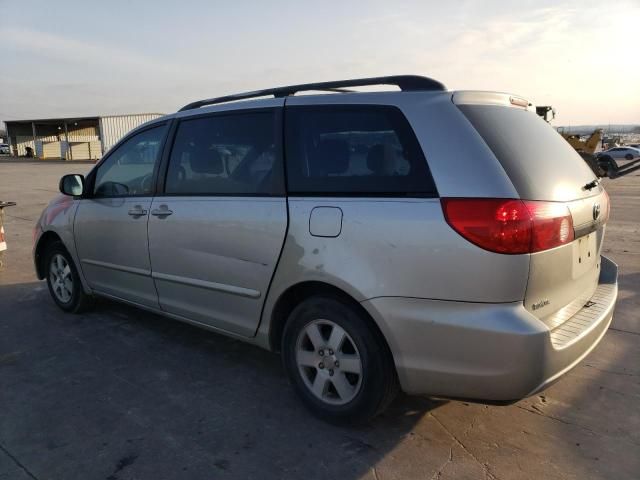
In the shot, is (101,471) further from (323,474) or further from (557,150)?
(557,150)

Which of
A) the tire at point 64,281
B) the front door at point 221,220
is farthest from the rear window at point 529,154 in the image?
the tire at point 64,281

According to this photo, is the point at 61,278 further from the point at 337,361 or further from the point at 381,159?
the point at 381,159

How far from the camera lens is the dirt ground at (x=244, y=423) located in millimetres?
2465

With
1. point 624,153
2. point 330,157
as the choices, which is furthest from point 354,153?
point 624,153

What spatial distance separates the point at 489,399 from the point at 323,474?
855mm

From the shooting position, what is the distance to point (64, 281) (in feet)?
15.6

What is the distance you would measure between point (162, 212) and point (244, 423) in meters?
1.58

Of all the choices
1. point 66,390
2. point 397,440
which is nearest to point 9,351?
point 66,390

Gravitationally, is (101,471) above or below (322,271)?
below

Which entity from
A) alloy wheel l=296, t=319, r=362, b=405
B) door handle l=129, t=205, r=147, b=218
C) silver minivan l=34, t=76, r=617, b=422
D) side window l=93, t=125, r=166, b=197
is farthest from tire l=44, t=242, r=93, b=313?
alloy wheel l=296, t=319, r=362, b=405

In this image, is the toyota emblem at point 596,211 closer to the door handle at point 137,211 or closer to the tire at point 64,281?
the door handle at point 137,211

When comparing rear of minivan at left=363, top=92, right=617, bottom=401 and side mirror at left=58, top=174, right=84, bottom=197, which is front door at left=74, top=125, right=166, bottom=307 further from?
rear of minivan at left=363, top=92, right=617, bottom=401

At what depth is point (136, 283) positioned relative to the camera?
3.95m

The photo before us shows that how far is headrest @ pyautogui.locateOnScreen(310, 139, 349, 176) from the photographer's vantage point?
9.01 ft
